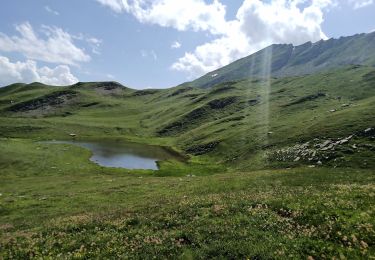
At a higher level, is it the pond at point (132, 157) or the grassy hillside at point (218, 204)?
the pond at point (132, 157)

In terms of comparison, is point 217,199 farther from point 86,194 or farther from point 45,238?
point 86,194

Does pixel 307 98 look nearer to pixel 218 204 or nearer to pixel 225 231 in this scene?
pixel 218 204

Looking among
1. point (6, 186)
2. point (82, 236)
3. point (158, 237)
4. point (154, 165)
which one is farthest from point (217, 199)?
point (154, 165)

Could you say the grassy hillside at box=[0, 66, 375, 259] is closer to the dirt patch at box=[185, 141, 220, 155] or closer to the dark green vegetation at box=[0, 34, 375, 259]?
the dark green vegetation at box=[0, 34, 375, 259]

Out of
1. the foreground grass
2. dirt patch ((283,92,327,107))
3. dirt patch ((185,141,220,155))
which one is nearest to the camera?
the foreground grass

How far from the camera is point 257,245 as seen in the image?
19.0 metres

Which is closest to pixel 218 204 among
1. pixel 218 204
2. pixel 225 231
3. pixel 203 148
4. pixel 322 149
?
pixel 218 204

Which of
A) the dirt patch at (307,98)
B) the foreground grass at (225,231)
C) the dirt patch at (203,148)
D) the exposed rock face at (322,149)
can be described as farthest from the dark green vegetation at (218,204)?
the dirt patch at (307,98)

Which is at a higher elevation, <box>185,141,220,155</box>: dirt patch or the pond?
<box>185,141,220,155</box>: dirt patch

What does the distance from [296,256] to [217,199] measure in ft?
41.1

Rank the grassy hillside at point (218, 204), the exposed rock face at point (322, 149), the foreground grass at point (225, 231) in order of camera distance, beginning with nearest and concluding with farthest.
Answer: the foreground grass at point (225, 231), the grassy hillside at point (218, 204), the exposed rock face at point (322, 149)

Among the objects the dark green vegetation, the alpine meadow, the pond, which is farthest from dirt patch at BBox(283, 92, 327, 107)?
the pond

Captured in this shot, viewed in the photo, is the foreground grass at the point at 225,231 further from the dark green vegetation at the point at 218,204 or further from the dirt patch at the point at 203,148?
the dirt patch at the point at 203,148

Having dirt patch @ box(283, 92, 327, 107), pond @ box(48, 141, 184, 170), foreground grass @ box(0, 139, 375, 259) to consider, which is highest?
dirt patch @ box(283, 92, 327, 107)
